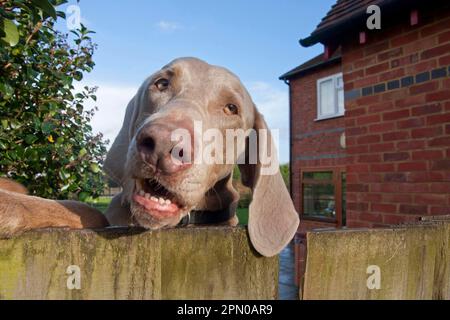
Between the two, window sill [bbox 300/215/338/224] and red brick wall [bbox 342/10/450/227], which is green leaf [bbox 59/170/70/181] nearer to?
red brick wall [bbox 342/10/450/227]

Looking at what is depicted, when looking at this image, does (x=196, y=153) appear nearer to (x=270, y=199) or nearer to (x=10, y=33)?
(x=270, y=199)

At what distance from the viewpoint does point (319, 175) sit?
1689cm

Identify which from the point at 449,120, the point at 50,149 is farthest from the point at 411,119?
the point at 50,149

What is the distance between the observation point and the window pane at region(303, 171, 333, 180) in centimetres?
1623

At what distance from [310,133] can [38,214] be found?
1599 centimetres

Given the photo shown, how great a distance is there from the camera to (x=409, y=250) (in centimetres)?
171

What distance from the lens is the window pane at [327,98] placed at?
52.2 ft

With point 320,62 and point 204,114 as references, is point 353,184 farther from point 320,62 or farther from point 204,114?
point 320,62

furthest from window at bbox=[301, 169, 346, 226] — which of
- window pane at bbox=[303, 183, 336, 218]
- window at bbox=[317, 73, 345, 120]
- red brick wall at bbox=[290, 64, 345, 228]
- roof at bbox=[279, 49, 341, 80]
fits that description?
roof at bbox=[279, 49, 341, 80]

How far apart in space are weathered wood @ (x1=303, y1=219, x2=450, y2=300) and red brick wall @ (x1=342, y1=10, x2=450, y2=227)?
86.3 inches

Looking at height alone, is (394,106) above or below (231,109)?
above

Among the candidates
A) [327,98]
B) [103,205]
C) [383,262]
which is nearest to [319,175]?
[327,98]

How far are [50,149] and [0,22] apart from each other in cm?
121

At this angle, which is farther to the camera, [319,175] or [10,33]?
[319,175]
